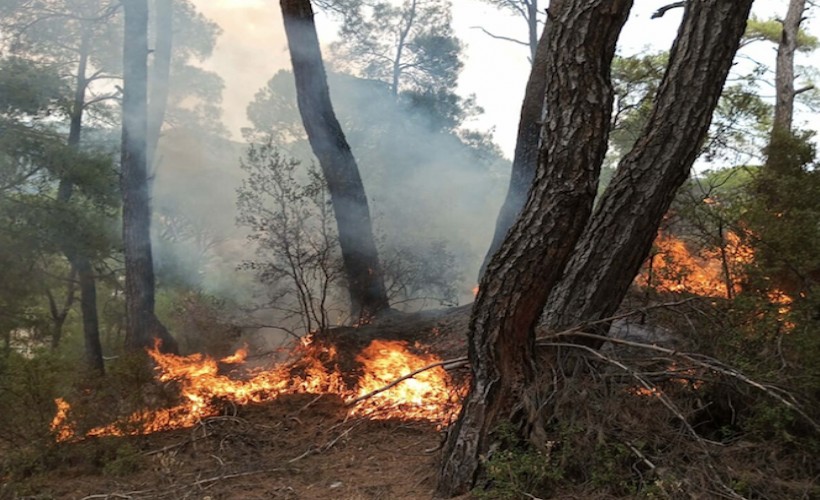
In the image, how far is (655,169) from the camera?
4590 mm

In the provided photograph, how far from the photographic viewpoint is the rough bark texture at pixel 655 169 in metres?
4.42

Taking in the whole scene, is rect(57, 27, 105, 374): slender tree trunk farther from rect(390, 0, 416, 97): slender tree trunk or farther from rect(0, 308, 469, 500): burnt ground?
rect(390, 0, 416, 97): slender tree trunk

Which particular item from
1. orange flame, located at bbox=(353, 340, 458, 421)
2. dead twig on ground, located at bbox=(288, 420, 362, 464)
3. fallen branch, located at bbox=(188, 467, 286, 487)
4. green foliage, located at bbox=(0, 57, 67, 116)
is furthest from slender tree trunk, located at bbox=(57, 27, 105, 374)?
fallen branch, located at bbox=(188, 467, 286, 487)

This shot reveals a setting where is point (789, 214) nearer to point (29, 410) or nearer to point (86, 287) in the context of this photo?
point (29, 410)

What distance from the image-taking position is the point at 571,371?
4.65 m

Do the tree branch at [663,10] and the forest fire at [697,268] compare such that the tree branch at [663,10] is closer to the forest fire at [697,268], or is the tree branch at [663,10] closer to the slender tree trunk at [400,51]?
the forest fire at [697,268]

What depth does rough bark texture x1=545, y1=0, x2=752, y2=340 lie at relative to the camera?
174 inches

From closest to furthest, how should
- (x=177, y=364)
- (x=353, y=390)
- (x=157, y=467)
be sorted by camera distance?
(x=157, y=467) < (x=353, y=390) < (x=177, y=364)

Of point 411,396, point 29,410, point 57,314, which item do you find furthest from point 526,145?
point 57,314

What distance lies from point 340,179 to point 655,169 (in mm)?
5577

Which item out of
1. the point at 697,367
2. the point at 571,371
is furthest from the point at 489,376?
the point at 697,367

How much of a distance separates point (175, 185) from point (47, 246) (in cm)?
1164

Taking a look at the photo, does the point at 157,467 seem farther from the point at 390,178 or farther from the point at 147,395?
the point at 390,178

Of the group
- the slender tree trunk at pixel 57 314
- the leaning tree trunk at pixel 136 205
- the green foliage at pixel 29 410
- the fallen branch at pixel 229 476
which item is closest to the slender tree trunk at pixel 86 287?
the slender tree trunk at pixel 57 314
